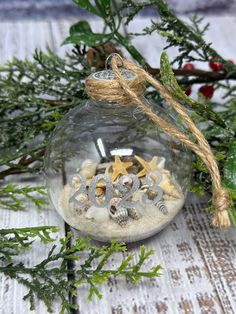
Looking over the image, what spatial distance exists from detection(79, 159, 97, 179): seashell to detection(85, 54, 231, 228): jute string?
0.38ft

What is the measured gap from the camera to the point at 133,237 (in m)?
0.79

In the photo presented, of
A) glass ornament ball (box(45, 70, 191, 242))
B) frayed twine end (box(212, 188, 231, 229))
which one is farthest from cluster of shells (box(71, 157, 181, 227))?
frayed twine end (box(212, 188, 231, 229))

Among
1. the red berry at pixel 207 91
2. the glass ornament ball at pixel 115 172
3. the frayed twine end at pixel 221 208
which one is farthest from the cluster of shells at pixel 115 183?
the red berry at pixel 207 91

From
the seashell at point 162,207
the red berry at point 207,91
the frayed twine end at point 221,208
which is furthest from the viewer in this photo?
the red berry at point 207,91

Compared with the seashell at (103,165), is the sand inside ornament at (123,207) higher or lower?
lower

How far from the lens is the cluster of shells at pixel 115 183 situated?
30.4 inches

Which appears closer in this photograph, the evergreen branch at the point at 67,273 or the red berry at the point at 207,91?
the evergreen branch at the point at 67,273

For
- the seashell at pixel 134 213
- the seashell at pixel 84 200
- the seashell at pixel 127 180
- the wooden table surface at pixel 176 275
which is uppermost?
the seashell at pixel 127 180

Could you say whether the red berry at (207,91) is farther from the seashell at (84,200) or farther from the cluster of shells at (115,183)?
the seashell at (84,200)

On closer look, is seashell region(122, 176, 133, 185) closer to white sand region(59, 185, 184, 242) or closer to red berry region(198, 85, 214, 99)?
white sand region(59, 185, 184, 242)

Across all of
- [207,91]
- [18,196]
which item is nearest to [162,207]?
[18,196]

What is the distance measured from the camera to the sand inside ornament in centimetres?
77

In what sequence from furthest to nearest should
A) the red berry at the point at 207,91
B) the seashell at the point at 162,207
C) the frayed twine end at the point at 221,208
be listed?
the red berry at the point at 207,91, the seashell at the point at 162,207, the frayed twine end at the point at 221,208

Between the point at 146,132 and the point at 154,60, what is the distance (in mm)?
708
